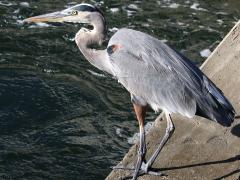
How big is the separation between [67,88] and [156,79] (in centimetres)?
311

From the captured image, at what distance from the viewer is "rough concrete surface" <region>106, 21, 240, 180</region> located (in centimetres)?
515

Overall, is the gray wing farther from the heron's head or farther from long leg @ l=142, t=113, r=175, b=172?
the heron's head

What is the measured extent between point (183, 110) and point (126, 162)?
2.70 feet

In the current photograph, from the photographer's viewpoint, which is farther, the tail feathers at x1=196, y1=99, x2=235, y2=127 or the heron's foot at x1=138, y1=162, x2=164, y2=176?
the heron's foot at x1=138, y1=162, x2=164, y2=176

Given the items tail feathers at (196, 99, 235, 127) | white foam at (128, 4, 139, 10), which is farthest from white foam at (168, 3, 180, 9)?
tail feathers at (196, 99, 235, 127)

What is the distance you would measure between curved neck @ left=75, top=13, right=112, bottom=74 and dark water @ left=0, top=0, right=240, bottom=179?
1.53m

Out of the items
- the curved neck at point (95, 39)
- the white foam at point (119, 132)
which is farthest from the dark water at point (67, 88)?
the curved neck at point (95, 39)

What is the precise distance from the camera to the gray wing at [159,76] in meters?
4.96

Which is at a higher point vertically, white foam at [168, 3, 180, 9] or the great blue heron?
the great blue heron

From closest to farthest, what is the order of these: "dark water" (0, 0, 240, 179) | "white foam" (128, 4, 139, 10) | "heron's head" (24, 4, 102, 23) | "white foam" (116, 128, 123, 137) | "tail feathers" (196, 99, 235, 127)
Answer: "tail feathers" (196, 99, 235, 127) → "heron's head" (24, 4, 102, 23) → "dark water" (0, 0, 240, 179) → "white foam" (116, 128, 123, 137) → "white foam" (128, 4, 139, 10)

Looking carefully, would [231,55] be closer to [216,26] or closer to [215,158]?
[215,158]

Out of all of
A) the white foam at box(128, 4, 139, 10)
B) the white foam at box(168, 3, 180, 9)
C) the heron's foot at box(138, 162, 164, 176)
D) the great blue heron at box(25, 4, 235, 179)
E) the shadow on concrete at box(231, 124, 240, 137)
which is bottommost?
the white foam at box(168, 3, 180, 9)

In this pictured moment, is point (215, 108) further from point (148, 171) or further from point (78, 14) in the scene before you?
point (78, 14)

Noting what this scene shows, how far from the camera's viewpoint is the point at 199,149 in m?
5.40
